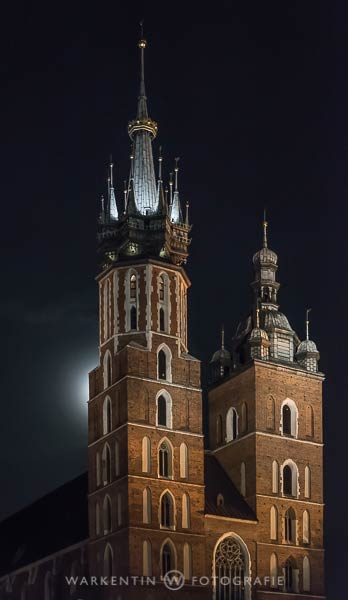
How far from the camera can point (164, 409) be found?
2945 inches

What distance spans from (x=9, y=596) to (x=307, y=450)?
20096 mm

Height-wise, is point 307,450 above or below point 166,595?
above

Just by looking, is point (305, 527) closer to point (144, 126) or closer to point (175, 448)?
point (175, 448)

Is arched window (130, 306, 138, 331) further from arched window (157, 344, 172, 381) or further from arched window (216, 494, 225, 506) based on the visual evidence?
arched window (216, 494, 225, 506)

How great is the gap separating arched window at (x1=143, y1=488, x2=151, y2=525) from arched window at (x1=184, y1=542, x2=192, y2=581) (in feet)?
8.34

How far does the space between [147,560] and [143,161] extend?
2289cm

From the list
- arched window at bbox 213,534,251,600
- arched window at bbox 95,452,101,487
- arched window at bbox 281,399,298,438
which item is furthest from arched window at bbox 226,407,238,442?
arched window at bbox 95,452,101,487

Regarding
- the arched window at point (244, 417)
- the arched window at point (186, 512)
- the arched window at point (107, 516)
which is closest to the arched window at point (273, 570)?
the arched window at point (186, 512)

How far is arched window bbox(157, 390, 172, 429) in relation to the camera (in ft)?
244

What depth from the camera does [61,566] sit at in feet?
259

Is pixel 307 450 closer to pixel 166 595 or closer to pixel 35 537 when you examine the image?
pixel 166 595

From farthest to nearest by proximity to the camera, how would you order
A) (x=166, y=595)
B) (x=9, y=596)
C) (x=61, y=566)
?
1. (x=9, y=596)
2. (x=61, y=566)
3. (x=166, y=595)

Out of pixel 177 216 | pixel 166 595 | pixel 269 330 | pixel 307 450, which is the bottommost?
pixel 166 595

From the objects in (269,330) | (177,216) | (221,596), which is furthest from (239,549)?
(177,216)
